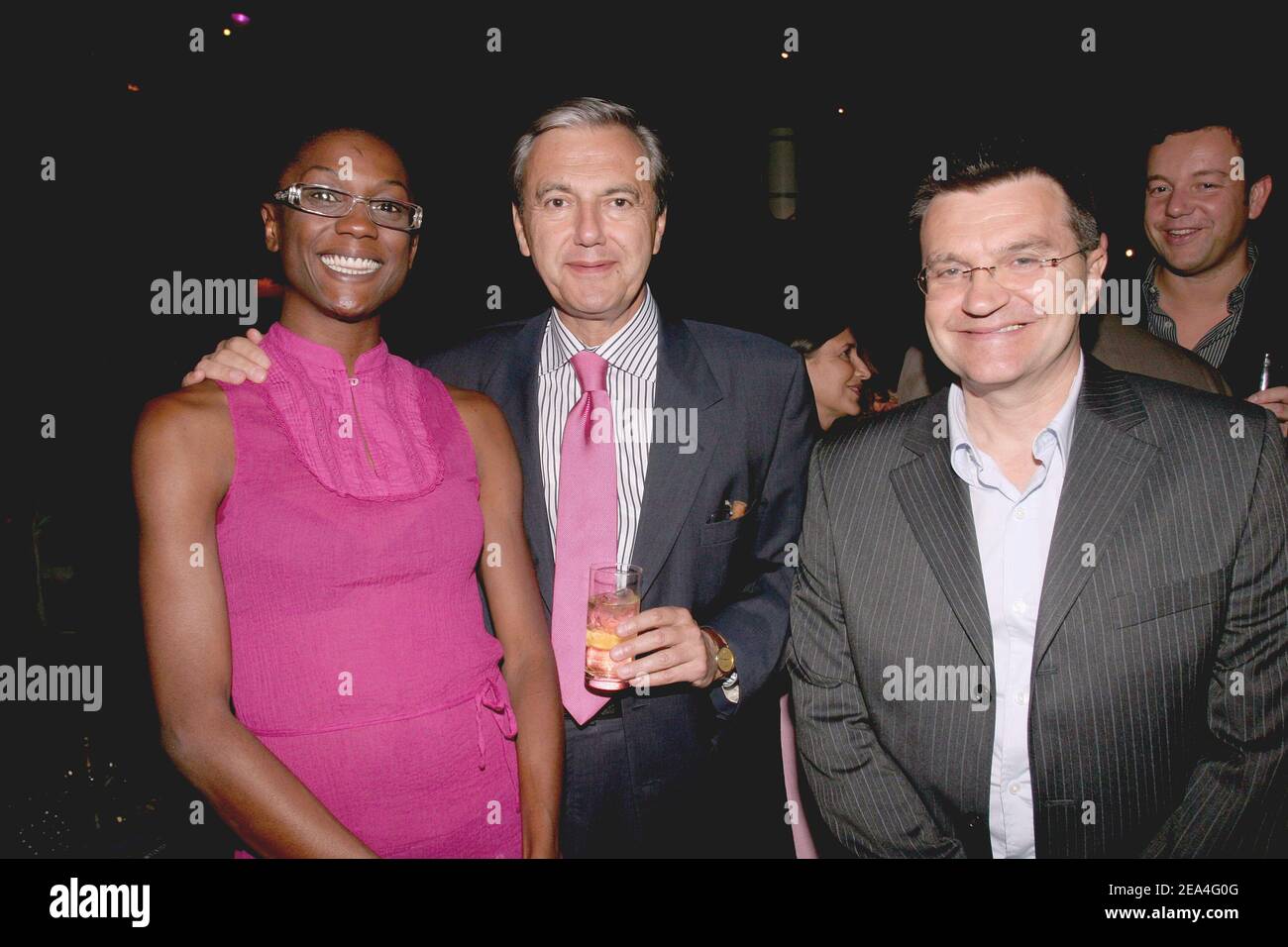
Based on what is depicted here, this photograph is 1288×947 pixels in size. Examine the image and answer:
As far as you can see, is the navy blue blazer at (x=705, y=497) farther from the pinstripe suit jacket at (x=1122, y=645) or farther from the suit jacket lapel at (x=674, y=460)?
the pinstripe suit jacket at (x=1122, y=645)

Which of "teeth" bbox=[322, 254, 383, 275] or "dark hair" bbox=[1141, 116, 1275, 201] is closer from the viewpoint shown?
"teeth" bbox=[322, 254, 383, 275]

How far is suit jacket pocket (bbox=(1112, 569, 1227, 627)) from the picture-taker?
67.8 inches

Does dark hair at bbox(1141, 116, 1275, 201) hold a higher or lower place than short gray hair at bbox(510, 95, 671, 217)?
higher

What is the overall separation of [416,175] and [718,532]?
13.1ft

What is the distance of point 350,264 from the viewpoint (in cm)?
190

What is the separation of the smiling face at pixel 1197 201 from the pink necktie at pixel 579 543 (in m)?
2.52

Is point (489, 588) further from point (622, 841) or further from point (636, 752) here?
point (622, 841)

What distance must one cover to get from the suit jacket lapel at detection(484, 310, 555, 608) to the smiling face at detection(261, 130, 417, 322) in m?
0.49

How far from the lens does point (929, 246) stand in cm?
196

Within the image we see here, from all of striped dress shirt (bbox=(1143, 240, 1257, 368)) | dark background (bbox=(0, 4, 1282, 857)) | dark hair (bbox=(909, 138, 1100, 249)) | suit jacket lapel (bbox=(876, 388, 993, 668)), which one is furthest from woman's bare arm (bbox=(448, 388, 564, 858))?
striped dress shirt (bbox=(1143, 240, 1257, 368))

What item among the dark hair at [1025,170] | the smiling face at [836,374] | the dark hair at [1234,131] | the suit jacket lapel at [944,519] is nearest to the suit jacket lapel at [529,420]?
the suit jacket lapel at [944,519]

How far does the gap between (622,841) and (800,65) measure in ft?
18.1

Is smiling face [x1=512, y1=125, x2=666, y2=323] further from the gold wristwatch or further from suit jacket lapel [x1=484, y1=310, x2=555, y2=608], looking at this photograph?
the gold wristwatch
